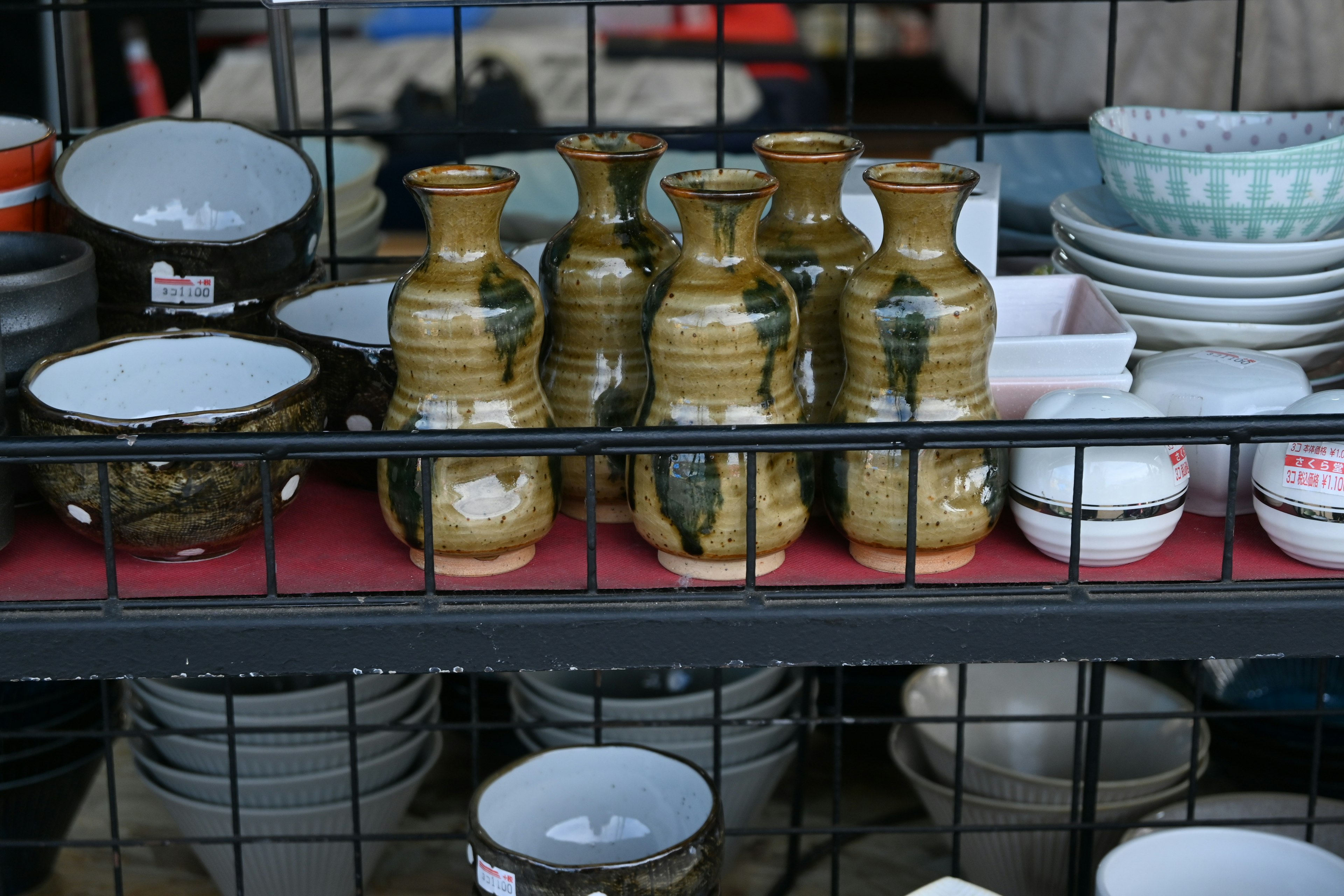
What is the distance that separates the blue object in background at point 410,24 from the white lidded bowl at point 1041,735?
8.19ft

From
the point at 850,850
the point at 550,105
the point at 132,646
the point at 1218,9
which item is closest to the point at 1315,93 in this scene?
the point at 1218,9

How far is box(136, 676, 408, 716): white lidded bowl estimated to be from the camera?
988 mm

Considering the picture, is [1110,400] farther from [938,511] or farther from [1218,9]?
[1218,9]

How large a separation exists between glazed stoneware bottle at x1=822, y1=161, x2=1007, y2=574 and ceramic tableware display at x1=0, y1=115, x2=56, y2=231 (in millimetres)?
441

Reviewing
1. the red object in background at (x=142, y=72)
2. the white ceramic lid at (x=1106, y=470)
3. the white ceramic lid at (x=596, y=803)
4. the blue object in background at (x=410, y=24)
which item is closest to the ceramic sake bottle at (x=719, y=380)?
the white ceramic lid at (x=1106, y=470)

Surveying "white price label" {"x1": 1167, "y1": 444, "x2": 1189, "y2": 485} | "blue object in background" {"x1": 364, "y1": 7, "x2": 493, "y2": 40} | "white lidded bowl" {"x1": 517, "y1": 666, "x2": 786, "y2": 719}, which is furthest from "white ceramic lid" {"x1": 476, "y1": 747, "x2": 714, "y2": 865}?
"blue object in background" {"x1": 364, "y1": 7, "x2": 493, "y2": 40}

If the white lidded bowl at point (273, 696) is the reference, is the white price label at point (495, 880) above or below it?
above

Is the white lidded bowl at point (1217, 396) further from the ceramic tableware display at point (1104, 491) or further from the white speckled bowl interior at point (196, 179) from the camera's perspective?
the white speckled bowl interior at point (196, 179)

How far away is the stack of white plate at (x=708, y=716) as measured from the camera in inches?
40.0

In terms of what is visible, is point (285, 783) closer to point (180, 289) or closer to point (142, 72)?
point (180, 289)

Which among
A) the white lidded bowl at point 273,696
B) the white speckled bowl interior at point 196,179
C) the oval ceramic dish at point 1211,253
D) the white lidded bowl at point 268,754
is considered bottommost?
the white lidded bowl at point 268,754

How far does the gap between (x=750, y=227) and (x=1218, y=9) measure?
6.33ft

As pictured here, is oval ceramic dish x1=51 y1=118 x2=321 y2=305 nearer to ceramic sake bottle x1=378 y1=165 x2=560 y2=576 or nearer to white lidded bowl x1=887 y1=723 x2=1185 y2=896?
ceramic sake bottle x1=378 y1=165 x2=560 y2=576

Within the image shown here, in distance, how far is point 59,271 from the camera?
0.67 metres
